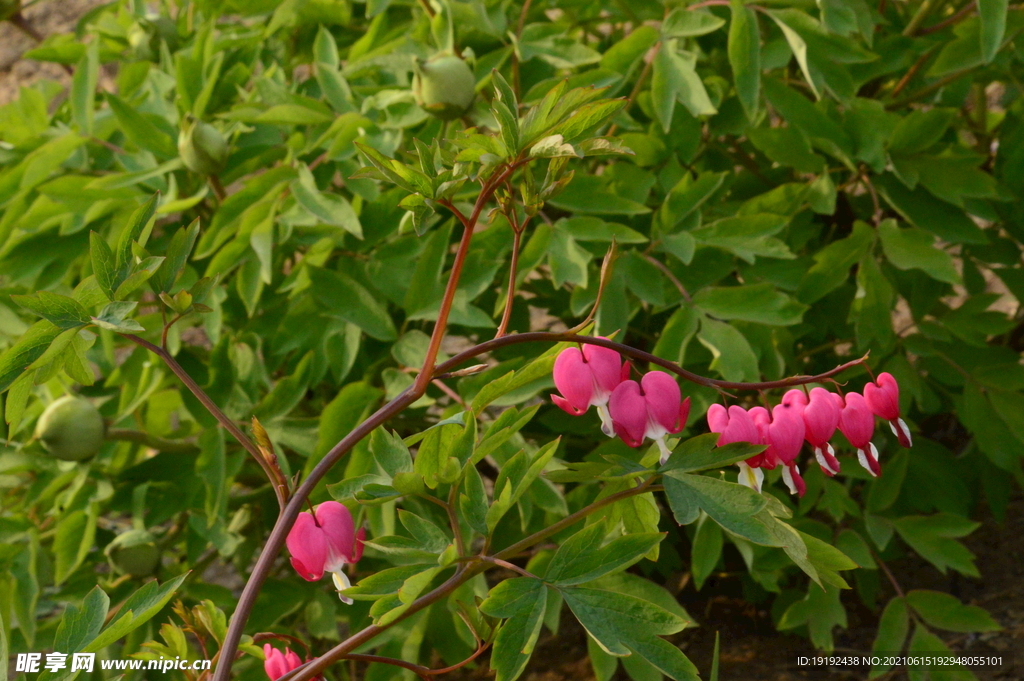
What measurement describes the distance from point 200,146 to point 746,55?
2.23 feet

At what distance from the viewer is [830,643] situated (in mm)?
1154

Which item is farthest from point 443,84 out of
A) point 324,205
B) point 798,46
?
point 798,46

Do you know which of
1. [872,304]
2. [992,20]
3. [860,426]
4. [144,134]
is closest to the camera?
[860,426]

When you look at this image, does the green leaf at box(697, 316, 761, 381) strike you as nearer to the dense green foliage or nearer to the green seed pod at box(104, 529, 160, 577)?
the dense green foliage

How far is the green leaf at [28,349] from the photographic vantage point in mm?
536

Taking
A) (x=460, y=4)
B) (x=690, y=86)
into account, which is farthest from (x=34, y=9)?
(x=690, y=86)

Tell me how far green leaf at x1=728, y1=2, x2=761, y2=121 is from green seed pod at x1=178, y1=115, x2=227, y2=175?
642mm

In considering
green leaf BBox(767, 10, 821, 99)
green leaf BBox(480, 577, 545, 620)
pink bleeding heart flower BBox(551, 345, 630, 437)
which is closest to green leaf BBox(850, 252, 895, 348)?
green leaf BBox(767, 10, 821, 99)

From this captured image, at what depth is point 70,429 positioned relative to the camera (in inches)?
43.8

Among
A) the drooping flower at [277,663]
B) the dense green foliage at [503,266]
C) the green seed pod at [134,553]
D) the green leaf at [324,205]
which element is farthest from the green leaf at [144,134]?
the drooping flower at [277,663]

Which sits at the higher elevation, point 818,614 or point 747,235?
point 747,235

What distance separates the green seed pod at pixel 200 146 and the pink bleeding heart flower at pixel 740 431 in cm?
81

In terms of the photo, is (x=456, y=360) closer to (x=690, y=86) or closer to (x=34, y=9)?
(x=690, y=86)

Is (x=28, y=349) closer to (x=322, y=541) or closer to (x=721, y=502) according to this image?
(x=322, y=541)
